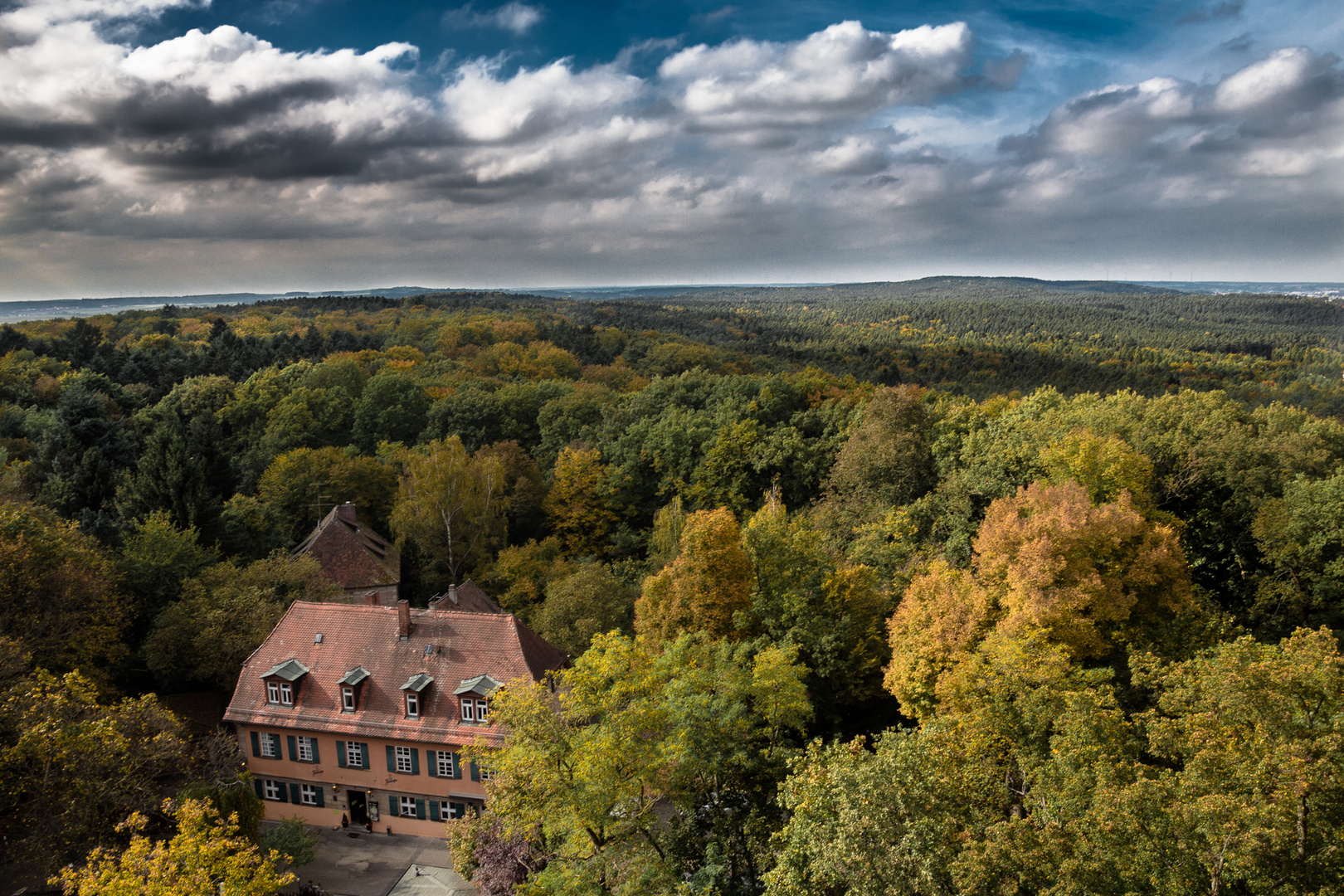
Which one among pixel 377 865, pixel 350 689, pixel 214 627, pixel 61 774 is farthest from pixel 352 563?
pixel 61 774

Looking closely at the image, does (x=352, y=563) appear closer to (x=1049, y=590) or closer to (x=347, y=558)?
(x=347, y=558)

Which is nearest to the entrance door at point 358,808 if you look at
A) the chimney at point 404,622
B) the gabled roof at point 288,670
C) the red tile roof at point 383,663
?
the red tile roof at point 383,663

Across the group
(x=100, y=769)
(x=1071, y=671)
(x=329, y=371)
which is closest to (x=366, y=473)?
(x=329, y=371)

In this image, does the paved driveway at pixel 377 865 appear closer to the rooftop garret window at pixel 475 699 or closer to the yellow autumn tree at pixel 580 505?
the rooftop garret window at pixel 475 699

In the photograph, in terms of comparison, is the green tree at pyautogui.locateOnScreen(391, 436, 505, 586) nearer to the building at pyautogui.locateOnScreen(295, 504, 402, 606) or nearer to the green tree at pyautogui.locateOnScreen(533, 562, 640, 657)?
the building at pyautogui.locateOnScreen(295, 504, 402, 606)

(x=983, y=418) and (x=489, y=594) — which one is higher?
(x=983, y=418)

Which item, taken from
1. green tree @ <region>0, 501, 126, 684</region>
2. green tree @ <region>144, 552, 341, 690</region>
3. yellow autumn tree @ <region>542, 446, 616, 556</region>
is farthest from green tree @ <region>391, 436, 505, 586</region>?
green tree @ <region>0, 501, 126, 684</region>

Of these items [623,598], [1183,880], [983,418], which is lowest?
[623,598]

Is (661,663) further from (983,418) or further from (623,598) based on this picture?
(983,418)
